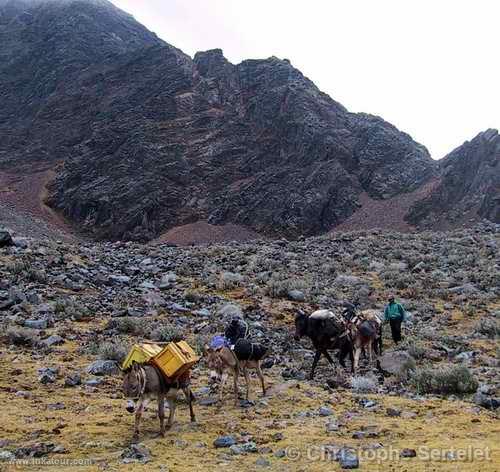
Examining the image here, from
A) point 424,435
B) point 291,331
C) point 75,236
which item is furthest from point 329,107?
point 424,435

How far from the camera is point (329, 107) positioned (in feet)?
245

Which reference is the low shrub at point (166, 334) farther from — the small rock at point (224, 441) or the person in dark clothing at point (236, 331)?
the small rock at point (224, 441)

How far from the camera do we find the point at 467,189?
6025 cm

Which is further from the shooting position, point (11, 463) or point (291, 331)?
point (291, 331)

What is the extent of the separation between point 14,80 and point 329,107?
54071 millimetres

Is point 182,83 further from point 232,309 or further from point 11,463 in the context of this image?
point 11,463

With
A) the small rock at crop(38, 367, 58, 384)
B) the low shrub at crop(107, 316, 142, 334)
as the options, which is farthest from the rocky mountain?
the small rock at crop(38, 367, 58, 384)

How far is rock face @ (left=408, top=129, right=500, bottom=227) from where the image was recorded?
56281 mm

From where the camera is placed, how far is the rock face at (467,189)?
185 feet

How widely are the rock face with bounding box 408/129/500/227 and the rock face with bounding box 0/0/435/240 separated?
5.01 metres

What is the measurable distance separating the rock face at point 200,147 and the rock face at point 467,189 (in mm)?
5012

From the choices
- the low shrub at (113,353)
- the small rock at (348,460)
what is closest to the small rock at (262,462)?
the small rock at (348,460)

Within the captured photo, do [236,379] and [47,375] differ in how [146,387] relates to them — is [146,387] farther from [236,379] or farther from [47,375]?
[47,375]

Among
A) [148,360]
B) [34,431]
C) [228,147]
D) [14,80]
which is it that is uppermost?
[14,80]
